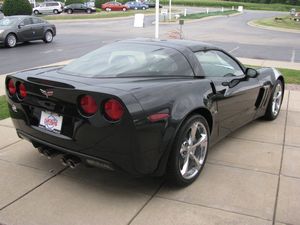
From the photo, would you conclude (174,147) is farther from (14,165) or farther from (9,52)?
(9,52)

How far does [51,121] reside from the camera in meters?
3.83

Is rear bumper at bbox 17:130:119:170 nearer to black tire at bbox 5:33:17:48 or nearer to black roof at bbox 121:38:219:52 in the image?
black roof at bbox 121:38:219:52

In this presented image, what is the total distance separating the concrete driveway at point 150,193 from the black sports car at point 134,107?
275 millimetres

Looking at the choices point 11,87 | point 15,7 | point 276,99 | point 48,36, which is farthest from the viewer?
point 15,7

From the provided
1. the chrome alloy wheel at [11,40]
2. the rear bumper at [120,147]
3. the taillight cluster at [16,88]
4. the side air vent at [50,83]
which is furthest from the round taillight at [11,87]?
the chrome alloy wheel at [11,40]

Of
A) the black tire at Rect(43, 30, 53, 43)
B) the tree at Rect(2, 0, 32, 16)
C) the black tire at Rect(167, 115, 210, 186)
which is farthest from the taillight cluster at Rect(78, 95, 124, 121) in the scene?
the tree at Rect(2, 0, 32, 16)

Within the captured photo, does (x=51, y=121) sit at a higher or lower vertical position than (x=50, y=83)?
lower

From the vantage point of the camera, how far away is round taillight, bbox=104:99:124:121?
339 cm

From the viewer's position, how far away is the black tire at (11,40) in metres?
18.0

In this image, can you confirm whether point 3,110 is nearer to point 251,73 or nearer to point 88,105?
point 88,105

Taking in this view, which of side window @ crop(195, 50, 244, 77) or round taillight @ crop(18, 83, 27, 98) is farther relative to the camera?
side window @ crop(195, 50, 244, 77)

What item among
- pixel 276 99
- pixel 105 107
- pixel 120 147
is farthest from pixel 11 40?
pixel 120 147

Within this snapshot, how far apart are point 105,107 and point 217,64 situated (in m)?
2.07

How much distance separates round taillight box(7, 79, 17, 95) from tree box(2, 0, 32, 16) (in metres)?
34.5
